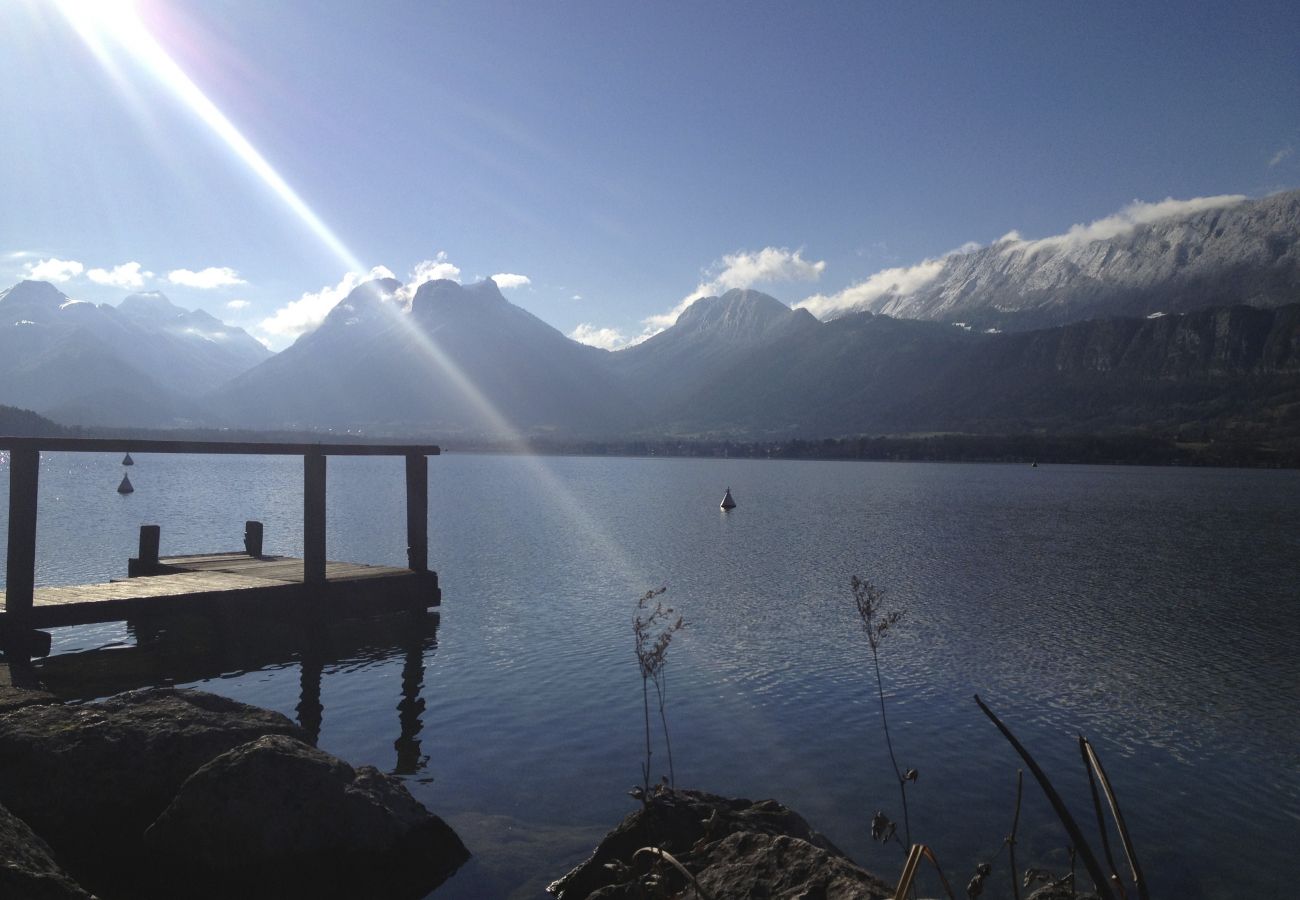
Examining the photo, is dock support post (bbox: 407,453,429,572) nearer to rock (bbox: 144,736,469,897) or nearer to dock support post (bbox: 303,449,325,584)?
dock support post (bbox: 303,449,325,584)

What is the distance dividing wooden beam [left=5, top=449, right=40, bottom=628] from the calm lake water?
1.86 meters

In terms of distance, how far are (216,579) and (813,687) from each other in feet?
46.6

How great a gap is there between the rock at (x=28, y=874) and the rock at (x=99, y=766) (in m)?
3.89

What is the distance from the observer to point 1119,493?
10038 cm

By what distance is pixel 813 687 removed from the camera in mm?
19078

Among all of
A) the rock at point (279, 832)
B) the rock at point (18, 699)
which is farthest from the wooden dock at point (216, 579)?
the rock at point (279, 832)

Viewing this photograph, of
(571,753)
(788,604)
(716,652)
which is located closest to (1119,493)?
(788,604)

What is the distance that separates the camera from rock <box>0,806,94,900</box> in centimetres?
536

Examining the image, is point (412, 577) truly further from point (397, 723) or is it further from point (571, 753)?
point (571, 753)

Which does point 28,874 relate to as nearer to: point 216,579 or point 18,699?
point 18,699

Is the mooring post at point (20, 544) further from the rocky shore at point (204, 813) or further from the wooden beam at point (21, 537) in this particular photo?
the rocky shore at point (204, 813)

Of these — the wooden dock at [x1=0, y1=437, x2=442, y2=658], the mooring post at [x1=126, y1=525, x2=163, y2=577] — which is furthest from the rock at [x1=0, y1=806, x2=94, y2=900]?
the mooring post at [x1=126, y1=525, x2=163, y2=577]

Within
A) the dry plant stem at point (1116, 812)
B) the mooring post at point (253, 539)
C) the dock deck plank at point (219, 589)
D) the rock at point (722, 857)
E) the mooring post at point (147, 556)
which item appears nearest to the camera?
the dry plant stem at point (1116, 812)

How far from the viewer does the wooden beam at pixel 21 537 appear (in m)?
16.2
